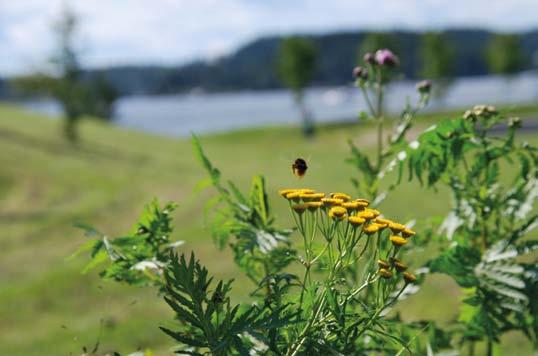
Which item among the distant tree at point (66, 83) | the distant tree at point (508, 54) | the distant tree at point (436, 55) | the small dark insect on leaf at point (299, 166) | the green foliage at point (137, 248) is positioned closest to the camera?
the small dark insect on leaf at point (299, 166)

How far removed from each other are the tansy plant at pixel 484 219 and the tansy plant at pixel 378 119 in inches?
11.5

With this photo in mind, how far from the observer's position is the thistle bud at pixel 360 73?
3.69 meters

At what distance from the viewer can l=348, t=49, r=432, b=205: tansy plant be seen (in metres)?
3.05

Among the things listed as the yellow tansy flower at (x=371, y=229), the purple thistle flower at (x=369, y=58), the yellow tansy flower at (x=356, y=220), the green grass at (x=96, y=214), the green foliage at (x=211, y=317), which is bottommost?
the green grass at (x=96, y=214)

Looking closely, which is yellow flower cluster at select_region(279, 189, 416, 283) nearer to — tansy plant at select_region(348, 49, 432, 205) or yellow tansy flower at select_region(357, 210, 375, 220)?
yellow tansy flower at select_region(357, 210, 375, 220)

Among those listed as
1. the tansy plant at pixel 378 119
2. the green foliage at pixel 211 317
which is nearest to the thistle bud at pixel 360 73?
the tansy plant at pixel 378 119

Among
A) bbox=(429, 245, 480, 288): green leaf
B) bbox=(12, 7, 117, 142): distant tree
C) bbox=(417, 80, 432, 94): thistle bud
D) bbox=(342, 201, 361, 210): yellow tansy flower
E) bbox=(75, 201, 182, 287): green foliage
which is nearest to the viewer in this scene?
bbox=(342, 201, 361, 210): yellow tansy flower

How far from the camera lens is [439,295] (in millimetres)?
11789

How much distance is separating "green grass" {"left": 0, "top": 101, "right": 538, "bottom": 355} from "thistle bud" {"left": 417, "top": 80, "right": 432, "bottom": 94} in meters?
0.54

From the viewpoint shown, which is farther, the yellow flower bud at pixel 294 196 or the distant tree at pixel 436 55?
the distant tree at pixel 436 55

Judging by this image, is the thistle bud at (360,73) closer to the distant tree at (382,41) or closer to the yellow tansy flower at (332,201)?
the yellow tansy flower at (332,201)

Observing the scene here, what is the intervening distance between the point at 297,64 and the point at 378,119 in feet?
258

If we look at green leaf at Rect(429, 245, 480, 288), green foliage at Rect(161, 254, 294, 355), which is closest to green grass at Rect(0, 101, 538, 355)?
green foliage at Rect(161, 254, 294, 355)

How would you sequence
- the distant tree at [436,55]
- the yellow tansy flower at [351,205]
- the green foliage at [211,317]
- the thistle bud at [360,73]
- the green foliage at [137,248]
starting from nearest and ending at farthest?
1. the green foliage at [211,317]
2. the yellow tansy flower at [351,205]
3. the green foliage at [137,248]
4. the thistle bud at [360,73]
5. the distant tree at [436,55]
